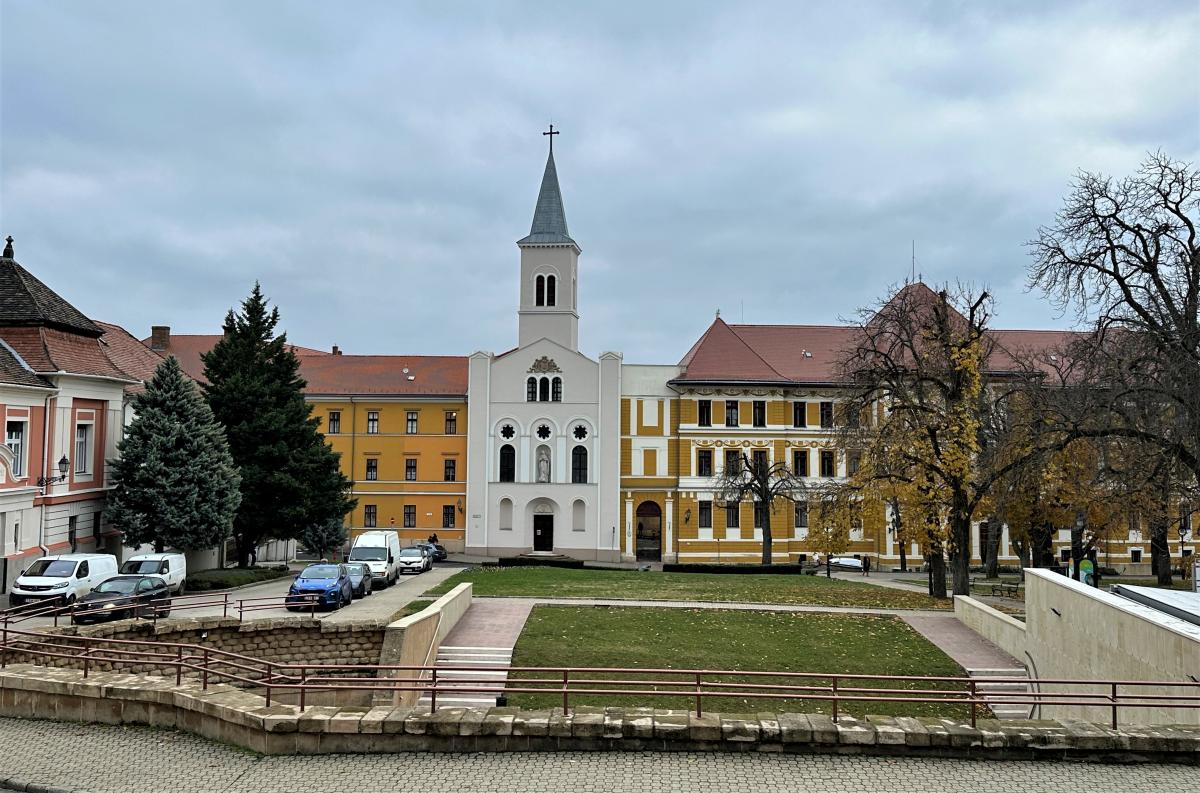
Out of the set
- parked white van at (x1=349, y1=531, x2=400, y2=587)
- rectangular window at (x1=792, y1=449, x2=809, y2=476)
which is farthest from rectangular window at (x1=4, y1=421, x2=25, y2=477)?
rectangular window at (x1=792, y1=449, x2=809, y2=476)

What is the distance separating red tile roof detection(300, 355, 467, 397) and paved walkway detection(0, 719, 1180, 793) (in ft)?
155

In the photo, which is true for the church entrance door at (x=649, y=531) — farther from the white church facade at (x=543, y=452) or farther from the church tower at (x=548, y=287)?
the church tower at (x=548, y=287)

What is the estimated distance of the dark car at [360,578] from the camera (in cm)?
2884

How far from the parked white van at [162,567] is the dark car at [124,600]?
3.82 metres

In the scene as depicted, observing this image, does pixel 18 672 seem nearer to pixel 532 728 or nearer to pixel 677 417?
pixel 532 728

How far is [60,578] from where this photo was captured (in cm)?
2572

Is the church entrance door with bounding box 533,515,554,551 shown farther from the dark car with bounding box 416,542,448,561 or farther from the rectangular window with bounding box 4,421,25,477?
the rectangular window with bounding box 4,421,25,477

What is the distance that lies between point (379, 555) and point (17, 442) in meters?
12.4

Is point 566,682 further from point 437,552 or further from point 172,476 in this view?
point 437,552

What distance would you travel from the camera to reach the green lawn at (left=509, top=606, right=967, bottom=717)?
19328 mm

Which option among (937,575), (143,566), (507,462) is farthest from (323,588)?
(507,462)

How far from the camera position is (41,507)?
30719 mm

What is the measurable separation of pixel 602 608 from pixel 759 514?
29.2 m

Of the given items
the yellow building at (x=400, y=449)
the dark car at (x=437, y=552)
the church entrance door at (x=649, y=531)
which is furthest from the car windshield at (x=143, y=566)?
the church entrance door at (x=649, y=531)
